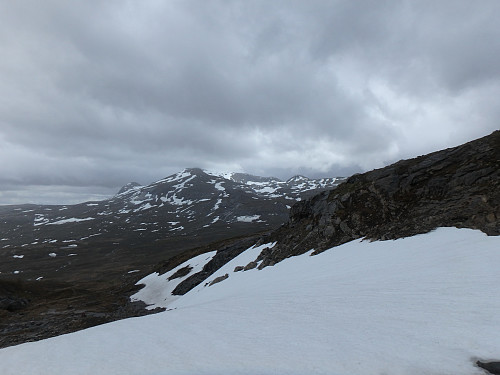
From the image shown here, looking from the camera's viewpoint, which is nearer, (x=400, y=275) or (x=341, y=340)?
(x=341, y=340)

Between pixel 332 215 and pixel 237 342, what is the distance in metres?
27.1

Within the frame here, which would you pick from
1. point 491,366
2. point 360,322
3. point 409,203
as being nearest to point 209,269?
point 409,203

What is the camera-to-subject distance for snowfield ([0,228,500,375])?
6.66 m

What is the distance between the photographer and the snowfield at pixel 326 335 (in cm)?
666

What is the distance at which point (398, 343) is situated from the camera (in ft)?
23.5

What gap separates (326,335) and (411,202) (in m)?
24.6

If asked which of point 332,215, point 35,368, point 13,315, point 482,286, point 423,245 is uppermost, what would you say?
point 332,215

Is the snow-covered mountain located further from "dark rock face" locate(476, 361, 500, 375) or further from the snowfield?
"dark rock face" locate(476, 361, 500, 375)

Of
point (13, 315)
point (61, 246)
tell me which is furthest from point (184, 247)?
point (13, 315)

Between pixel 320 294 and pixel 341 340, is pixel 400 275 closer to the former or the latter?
pixel 320 294

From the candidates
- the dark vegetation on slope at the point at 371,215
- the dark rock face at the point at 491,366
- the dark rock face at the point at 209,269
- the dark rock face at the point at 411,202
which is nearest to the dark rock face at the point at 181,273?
the dark rock face at the point at 209,269

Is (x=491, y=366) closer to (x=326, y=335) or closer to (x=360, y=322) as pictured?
(x=360, y=322)

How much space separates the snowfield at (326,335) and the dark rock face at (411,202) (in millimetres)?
7997

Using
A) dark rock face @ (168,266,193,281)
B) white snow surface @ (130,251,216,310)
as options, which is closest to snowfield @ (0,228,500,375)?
white snow surface @ (130,251,216,310)
